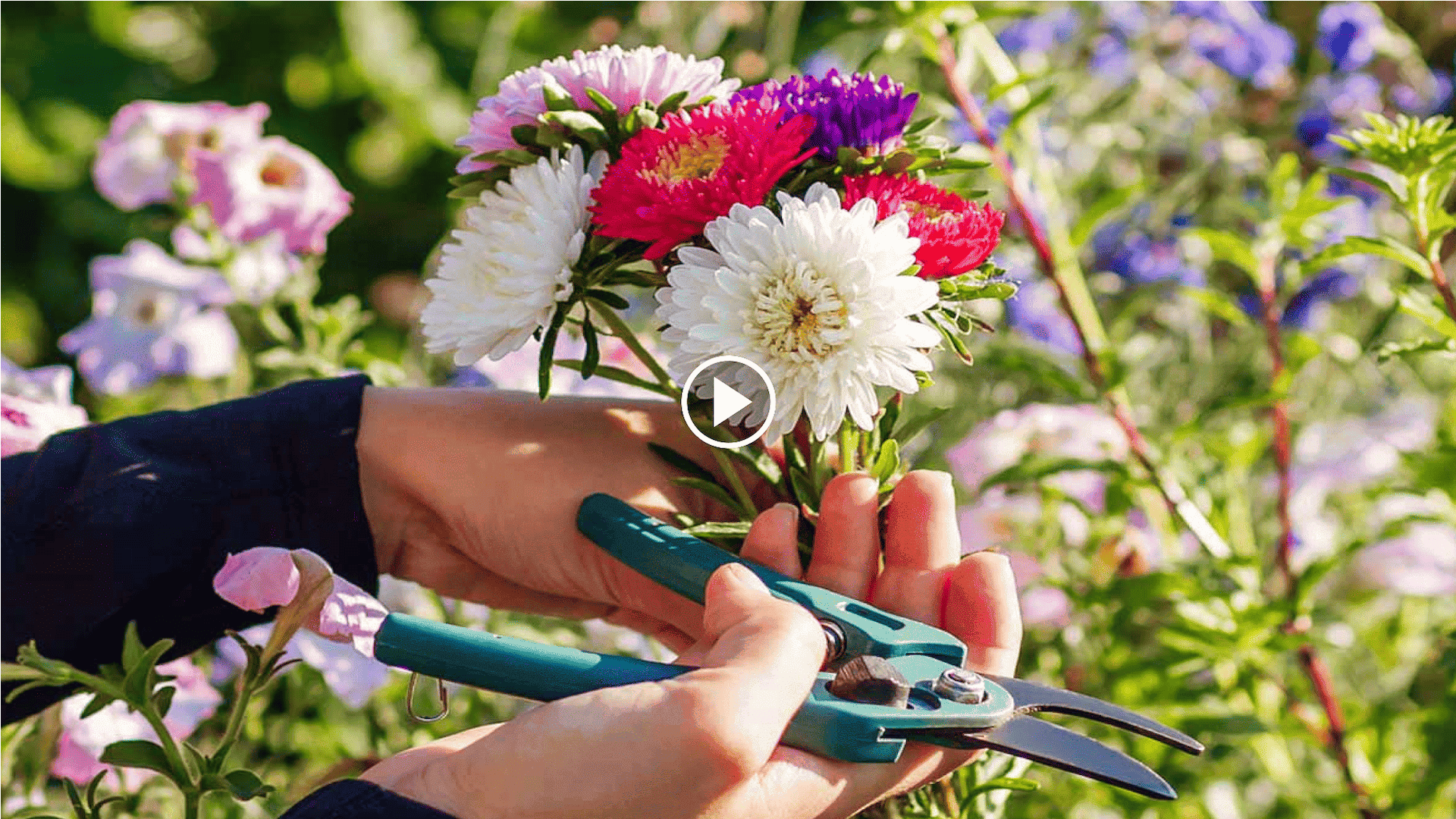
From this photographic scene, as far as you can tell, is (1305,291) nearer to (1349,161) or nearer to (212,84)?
(1349,161)

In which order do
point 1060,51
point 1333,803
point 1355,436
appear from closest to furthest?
point 1333,803
point 1355,436
point 1060,51

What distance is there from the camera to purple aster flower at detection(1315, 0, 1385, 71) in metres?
1.51

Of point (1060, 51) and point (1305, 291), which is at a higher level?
point (1060, 51)

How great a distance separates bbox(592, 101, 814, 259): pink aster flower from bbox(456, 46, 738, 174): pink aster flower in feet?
0.14

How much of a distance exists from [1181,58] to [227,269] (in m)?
1.12

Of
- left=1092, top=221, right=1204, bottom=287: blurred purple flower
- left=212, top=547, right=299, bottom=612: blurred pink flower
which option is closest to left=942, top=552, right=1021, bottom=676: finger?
left=212, top=547, right=299, bottom=612: blurred pink flower

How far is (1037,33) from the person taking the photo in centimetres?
158

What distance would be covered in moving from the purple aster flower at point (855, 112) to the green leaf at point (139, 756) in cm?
45

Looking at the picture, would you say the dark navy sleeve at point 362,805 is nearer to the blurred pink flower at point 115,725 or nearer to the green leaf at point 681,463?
the green leaf at point 681,463

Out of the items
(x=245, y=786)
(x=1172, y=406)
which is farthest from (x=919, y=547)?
(x=1172, y=406)

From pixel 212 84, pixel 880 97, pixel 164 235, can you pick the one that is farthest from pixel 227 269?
pixel 212 84

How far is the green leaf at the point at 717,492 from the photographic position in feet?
2.65

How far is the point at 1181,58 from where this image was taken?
5.59ft
